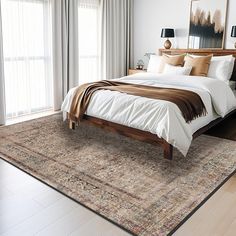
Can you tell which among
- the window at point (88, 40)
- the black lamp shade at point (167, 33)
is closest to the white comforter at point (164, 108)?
the black lamp shade at point (167, 33)

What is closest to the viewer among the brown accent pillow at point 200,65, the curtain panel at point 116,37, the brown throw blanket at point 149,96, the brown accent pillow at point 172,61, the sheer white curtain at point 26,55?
the brown throw blanket at point 149,96

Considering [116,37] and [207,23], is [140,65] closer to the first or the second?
[116,37]

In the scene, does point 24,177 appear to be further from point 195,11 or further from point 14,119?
point 195,11

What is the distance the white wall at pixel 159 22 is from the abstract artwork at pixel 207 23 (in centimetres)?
10

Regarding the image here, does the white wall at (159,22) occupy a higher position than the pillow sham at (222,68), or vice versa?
the white wall at (159,22)

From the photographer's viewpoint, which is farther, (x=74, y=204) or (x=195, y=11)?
(x=195, y=11)

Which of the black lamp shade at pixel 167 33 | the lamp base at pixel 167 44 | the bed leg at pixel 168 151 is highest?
the black lamp shade at pixel 167 33

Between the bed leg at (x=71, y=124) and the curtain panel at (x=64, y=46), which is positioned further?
the curtain panel at (x=64, y=46)

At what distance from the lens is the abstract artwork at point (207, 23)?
5254 mm

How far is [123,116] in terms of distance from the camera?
3.49 meters

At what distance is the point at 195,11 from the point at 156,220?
454 cm

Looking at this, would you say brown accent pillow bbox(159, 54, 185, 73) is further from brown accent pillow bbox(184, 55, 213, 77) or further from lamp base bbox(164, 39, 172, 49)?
lamp base bbox(164, 39, 172, 49)

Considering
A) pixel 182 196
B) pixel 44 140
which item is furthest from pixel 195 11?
pixel 182 196

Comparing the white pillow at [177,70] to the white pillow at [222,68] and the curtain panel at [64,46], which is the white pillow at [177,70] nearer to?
the white pillow at [222,68]
